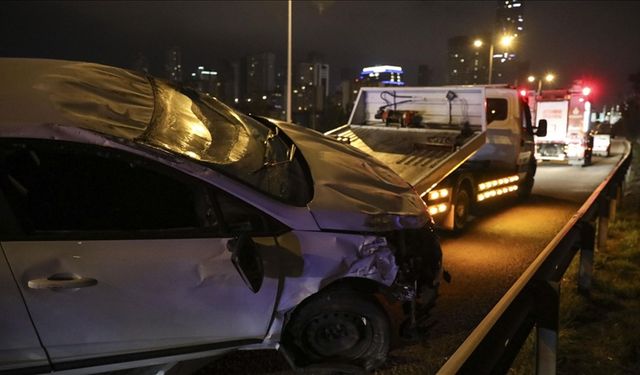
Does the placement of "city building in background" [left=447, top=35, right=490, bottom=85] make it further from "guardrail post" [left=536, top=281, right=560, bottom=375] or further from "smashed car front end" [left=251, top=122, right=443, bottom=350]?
"guardrail post" [left=536, top=281, right=560, bottom=375]

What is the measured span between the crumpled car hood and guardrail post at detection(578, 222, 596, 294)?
173 centimetres

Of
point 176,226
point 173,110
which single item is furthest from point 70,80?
point 176,226

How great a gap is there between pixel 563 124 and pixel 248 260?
19.4 m

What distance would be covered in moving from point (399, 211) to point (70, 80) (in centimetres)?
234

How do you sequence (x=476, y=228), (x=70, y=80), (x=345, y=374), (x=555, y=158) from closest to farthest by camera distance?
(x=70, y=80) → (x=345, y=374) → (x=476, y=228) → (x=555, y=158)

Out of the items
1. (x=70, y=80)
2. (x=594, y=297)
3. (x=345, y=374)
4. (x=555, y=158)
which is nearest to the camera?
(x=70, y=80)

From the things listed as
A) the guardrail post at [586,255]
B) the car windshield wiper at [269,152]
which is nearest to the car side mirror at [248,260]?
the car windshield wiper at [269,152]

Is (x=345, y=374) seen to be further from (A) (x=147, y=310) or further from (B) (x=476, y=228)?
(B) (x=476, y=228)

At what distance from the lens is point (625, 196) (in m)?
11.9

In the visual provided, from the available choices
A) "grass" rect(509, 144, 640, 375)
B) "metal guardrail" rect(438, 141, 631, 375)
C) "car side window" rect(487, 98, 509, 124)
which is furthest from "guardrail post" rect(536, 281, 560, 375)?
"car side window" rect(487, 98, 509, 124)

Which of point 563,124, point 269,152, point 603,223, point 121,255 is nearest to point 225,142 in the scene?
point 269,152

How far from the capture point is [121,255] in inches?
113

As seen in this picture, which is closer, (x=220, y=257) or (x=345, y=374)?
(x=220, y=257)

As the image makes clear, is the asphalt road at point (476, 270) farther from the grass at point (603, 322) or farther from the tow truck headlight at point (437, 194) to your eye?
the tow truck headlight at point (437, 194)
